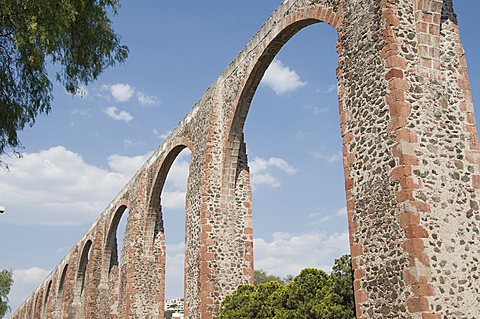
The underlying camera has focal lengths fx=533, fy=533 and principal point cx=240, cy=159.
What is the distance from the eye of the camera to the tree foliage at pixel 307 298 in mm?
9352

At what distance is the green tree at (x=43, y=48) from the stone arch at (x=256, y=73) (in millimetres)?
3592

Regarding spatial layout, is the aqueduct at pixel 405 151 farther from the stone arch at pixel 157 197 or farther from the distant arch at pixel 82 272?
the distant arch at pixel 82 272

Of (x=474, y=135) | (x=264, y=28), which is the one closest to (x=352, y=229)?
(x=474, y=135)

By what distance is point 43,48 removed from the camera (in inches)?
306

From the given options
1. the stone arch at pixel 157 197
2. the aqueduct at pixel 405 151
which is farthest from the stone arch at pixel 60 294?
the aqueduct at pixel 405 151

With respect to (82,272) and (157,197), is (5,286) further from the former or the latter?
(157,197)

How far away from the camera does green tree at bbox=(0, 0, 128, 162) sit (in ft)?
24.4

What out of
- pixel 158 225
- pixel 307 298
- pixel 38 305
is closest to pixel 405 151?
pixel 307 298

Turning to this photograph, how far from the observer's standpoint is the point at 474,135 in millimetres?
8023

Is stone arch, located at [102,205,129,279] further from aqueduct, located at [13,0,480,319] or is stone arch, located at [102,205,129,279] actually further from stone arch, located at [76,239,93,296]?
aqueduct, located at [13,0,480,319]

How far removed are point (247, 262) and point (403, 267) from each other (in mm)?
6652

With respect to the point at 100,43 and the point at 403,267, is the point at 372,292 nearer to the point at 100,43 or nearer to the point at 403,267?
the point at 403,267

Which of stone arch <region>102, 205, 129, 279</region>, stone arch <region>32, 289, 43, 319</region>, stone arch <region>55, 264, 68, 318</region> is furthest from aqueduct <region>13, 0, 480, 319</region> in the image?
stone arch <region>32, 289, 43, 319</region>

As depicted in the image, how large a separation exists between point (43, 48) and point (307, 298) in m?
6.25
